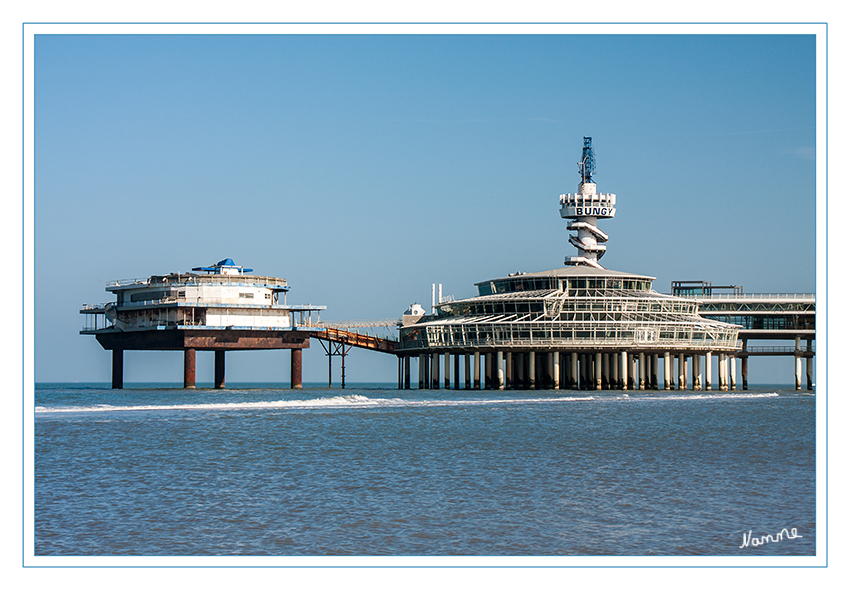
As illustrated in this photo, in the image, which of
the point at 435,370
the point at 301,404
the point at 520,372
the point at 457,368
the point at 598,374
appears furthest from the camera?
the point at 435,370

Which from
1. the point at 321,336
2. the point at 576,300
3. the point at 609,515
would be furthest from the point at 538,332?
the point at 609,515

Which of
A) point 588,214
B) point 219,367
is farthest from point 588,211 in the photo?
point 219,367

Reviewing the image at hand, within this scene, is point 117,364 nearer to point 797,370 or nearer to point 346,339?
point 346,339

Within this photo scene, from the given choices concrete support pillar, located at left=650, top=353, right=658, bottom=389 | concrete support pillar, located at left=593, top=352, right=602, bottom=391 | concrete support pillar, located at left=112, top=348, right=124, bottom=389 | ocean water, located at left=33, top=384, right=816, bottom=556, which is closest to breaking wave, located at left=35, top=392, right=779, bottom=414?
ocean water, located at left=33, top=384, right=816, bottom=556

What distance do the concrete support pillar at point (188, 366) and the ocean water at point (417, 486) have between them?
38.9 meters

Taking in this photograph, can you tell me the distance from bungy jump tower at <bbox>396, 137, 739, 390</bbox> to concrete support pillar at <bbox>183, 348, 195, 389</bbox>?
876 inches

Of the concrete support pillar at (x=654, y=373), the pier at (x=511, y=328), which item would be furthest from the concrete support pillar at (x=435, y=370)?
the concrete support pillar at (x=654, y=373)

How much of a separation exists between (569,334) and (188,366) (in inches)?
1290

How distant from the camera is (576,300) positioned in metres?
98.4

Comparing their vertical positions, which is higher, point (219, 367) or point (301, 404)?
point (219, 367)

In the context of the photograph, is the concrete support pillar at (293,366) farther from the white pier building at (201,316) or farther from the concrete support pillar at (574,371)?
the concrete support pillar at (574,371)

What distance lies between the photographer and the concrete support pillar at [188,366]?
90938mm

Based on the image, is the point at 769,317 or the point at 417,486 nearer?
the point at 417,486

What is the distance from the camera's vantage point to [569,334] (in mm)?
96062
